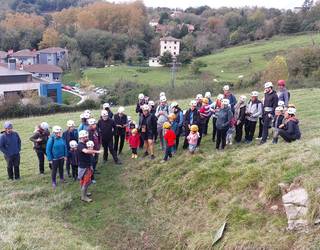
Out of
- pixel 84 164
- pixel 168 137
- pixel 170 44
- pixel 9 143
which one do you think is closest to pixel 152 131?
pixel 168 137

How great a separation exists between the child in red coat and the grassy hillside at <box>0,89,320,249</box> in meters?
0.64

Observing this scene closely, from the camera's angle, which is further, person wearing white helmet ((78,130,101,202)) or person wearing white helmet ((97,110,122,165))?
person wearing white helmet ((97,110,122,165))

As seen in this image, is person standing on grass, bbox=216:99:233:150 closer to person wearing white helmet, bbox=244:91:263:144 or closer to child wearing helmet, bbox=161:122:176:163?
person wearing white helmet, bbox=244:91:263:144

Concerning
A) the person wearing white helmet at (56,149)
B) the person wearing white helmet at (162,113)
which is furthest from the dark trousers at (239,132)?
the person wearing white helmet at (56,149)

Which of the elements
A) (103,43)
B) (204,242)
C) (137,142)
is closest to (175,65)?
(103,43)

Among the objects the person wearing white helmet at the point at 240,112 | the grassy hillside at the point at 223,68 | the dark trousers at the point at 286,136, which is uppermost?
the person wearing white helmet at the point at 240,112

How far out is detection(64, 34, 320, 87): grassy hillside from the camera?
72000mm

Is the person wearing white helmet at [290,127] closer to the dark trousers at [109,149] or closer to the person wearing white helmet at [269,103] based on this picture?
the person wearing white helmet at [269,103]

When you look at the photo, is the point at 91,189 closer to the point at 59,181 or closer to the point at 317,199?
the point at 59,181

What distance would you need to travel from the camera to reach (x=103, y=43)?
97.7 metres

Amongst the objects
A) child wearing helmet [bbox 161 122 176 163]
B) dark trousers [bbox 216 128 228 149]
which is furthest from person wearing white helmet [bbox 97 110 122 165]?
dark trousers [bbox 216 128 228 149]

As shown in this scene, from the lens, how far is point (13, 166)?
14.9 metres

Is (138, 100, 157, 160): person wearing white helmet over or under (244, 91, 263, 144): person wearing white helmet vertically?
under

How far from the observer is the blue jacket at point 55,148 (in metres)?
13.3
